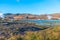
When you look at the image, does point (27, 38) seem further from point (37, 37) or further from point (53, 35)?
point (53, 35)

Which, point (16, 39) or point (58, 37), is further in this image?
point (16, 39)

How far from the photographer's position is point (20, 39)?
28.0ft

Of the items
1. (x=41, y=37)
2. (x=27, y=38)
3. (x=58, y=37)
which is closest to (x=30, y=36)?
(x=27, y=38)

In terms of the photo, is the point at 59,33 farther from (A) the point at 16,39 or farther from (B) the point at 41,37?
(A) the point at 16,39

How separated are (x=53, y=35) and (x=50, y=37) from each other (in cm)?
22

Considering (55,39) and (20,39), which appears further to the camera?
(20,39)

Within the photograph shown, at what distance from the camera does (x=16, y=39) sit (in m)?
8.48

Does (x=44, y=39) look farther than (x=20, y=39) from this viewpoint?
No

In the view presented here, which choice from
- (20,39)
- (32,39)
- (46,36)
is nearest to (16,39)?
(20,39)

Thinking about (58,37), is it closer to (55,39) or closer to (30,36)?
(55,39)

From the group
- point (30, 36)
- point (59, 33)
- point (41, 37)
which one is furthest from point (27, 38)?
point (59, 33)

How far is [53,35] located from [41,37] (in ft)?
1.64

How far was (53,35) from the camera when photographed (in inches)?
310

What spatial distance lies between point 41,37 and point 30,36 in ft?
2.18
